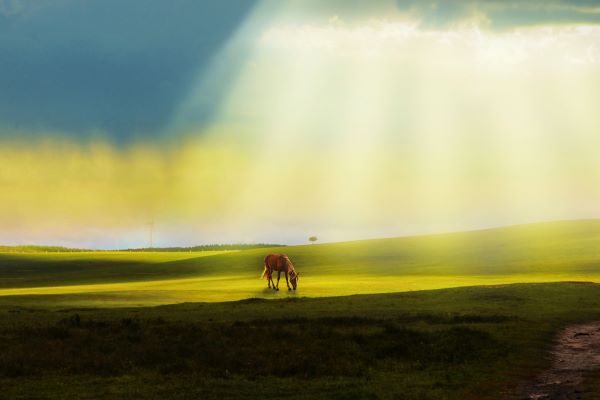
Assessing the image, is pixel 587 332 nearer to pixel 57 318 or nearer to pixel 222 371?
pixel 222 371

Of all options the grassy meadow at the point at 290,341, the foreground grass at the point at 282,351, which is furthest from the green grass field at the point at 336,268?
the foreground grass at the point at 282,351

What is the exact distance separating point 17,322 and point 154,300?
15438 mm

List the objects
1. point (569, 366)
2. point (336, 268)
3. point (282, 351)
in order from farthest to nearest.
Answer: point (336, 268), point (282, 351), point (569, 366)

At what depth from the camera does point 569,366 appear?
25.8m

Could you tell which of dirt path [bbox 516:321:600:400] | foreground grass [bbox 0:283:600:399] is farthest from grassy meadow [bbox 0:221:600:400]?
dirt path [bbox 516:321:600:400]

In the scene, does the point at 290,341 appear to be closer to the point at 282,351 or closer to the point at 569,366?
the point at 282,351

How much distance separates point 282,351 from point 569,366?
987cm

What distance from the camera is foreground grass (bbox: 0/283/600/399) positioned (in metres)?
22.1

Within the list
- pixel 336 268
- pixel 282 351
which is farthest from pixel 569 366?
pixel 336 268

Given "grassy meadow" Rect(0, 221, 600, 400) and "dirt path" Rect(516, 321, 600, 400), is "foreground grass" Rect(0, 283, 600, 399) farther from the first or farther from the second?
"dirt path" Rect(516, 321, 600, 400)

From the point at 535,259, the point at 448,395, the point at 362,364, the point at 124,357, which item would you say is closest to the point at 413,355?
the point at 362,364

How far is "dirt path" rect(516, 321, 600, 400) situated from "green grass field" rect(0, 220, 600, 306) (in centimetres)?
2565

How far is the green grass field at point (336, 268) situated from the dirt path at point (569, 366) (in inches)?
1010

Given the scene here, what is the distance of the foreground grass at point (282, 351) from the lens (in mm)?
22094
